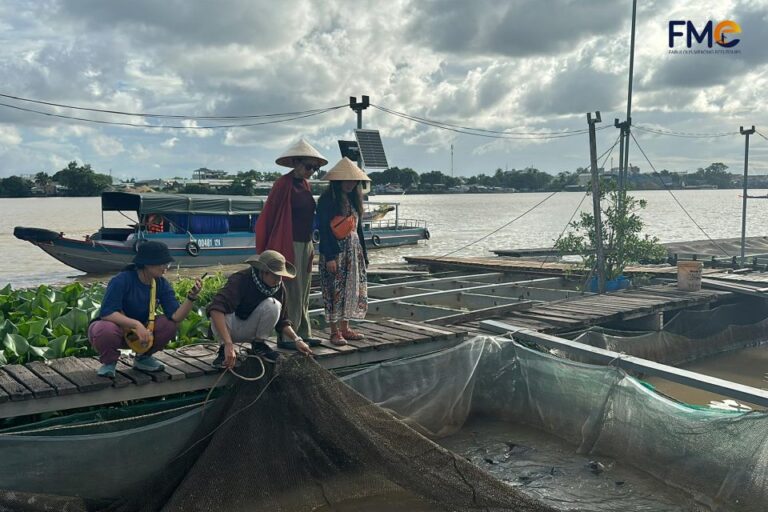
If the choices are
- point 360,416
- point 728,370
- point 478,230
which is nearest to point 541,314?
point 728,370

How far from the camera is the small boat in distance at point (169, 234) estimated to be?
21.5 m

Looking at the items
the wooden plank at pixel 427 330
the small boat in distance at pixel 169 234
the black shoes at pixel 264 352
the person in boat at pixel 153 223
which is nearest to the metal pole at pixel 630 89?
the wooden plank at pixel 427 330

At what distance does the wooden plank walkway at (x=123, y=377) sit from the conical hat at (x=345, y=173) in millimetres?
1492

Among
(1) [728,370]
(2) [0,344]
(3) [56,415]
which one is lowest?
(1) [728,370]

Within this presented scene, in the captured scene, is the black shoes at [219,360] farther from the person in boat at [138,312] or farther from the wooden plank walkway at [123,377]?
the person in boat at [138,312]

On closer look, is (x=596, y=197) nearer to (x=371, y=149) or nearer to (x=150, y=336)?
(x=150, y=336)

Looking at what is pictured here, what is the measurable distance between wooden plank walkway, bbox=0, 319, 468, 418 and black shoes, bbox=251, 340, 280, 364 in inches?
10.6

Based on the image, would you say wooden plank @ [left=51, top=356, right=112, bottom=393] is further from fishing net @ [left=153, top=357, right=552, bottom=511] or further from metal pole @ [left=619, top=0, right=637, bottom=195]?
metal pole @ [left=619, top=0, right=637, bottom=195]

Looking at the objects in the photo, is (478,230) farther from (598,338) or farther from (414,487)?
(414,487)

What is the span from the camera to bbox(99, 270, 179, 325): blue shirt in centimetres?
449

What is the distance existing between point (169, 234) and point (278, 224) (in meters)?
18.3

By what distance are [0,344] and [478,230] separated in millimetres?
41494

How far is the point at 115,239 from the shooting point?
23.1 metres

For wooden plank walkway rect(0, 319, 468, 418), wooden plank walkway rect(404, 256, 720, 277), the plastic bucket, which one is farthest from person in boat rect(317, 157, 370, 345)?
wooden plank walkway rect(404, 256, 720, 277)
